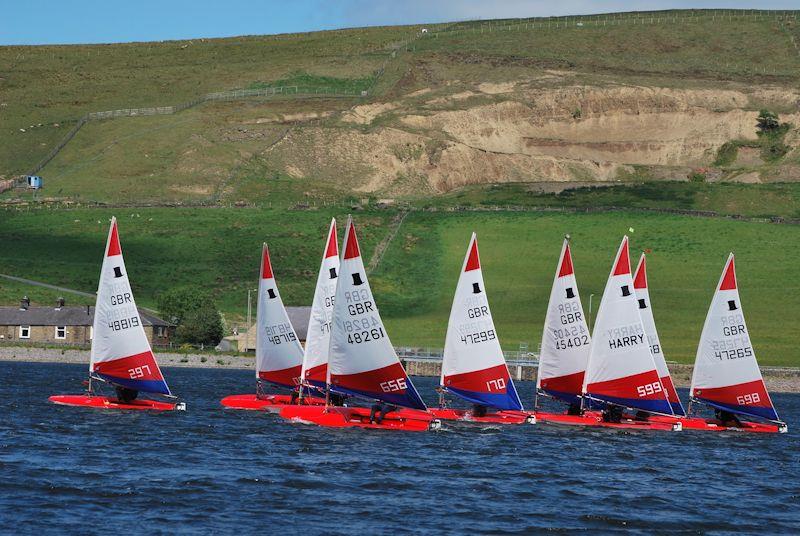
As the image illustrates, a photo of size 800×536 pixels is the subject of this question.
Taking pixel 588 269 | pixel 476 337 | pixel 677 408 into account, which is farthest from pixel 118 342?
pixel 588 269

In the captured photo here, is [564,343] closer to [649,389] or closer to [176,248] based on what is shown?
[649,389]

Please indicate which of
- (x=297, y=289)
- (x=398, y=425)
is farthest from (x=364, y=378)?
(x=297, y=289)

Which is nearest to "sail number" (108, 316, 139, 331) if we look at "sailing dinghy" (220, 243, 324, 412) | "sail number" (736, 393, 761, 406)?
"sailing dinghy" (220, 243, 324, 412)

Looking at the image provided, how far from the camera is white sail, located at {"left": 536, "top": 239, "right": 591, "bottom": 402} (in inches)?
2721

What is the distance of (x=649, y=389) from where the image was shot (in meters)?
68.4

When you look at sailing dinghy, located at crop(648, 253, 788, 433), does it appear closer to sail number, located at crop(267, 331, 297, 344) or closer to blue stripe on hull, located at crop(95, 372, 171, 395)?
sail number, located at crop(267, 331, 297, 344)

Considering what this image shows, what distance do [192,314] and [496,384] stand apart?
225 feet

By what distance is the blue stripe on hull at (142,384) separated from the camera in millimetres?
66688

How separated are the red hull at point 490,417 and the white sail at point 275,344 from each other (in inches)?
359

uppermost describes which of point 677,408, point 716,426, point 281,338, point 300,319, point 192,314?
point 192,314

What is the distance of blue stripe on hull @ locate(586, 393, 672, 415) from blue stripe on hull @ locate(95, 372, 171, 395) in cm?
1870

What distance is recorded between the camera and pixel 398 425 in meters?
61.5

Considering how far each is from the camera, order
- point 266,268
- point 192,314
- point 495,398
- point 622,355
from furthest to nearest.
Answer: point 192,314, point 266,268, point 622,355, point 495,398

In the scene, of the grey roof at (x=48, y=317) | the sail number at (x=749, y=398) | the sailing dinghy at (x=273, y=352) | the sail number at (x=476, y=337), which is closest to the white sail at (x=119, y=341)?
the sailing dinghy at (x=273, y=352)
